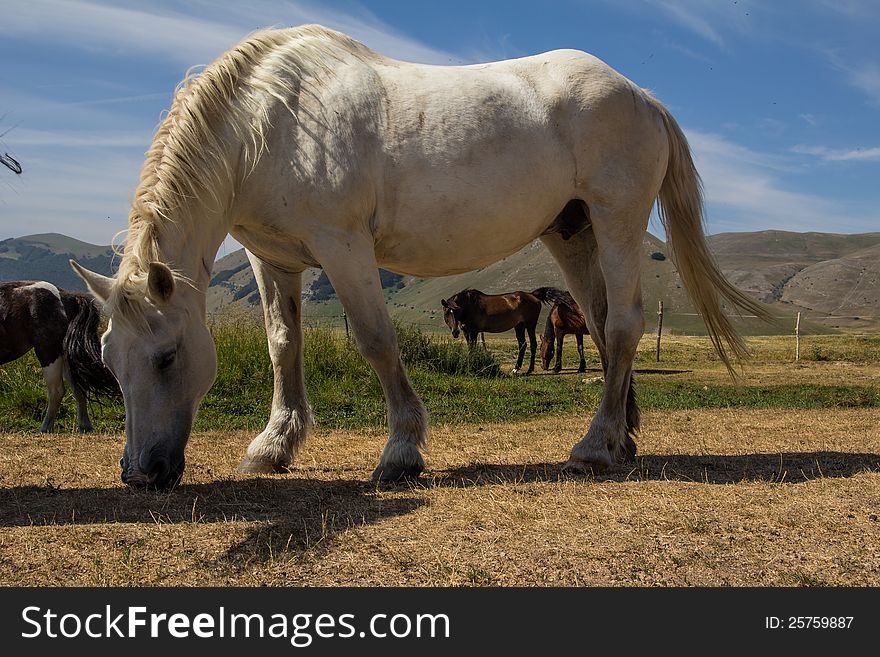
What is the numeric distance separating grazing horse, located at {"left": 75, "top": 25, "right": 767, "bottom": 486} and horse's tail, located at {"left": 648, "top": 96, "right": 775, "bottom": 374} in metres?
0.19

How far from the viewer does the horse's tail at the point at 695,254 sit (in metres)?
5.94

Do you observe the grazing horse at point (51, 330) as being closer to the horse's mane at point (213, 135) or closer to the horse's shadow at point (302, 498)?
the horse's shadow at point (302, 498)

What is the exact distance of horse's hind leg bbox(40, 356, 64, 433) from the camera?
26.2ft

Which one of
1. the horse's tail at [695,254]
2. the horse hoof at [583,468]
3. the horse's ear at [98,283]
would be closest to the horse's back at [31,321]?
the horse's ear at [98,283]

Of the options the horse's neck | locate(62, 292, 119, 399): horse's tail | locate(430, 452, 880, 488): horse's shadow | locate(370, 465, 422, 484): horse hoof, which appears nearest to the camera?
the horse's neck

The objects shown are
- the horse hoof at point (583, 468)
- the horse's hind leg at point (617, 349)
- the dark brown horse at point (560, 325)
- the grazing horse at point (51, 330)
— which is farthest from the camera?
the dark brown horse at point (560, 325)

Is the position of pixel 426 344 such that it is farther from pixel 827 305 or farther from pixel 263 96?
pixel 827 305

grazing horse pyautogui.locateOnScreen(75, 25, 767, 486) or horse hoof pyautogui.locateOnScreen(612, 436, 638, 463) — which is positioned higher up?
grazing horse pyautogui.locateOnScreen(75, 25, 767, 486)

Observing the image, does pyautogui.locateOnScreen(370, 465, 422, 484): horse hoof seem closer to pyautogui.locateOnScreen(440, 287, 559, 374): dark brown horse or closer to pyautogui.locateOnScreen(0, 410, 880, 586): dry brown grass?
pyautogui.locateOnScreen(0, 410, 880, 586): dry brown grass

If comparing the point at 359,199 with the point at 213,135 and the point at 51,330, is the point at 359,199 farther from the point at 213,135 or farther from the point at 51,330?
the point at 51,330

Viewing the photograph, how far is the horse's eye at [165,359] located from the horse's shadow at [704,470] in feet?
5.46

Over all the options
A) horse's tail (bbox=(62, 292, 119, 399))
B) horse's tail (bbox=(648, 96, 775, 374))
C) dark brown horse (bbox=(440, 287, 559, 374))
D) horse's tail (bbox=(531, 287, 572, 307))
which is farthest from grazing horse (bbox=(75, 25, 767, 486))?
dark brown horse (bbox=(440, 287, 559, 374))

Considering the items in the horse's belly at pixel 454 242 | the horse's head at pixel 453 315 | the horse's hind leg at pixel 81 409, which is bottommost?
the horse's hind leg at pixel 81 409

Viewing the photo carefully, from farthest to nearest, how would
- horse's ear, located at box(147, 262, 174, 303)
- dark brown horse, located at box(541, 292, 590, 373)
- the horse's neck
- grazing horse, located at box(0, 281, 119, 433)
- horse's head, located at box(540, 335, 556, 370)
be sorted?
horse's head, located at box(540, 335, 556, 370) → dark brown horse, located at box(541, 292, 590, 373) → grazing horse, located at box(0, 281, 119, 433) → the horse's neck → horse's ear, located at box(147, 262, 174, 303)
